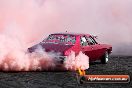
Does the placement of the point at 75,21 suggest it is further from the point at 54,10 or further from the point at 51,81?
the point at 51,81

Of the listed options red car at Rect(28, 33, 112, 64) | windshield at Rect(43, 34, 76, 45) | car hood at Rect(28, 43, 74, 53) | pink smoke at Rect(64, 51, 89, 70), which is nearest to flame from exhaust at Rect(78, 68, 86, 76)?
pink smoke at Rect(64, 51, 89, 70)

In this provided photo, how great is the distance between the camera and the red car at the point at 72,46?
15.6 meters

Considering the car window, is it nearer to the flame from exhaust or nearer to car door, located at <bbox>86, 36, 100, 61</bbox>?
car door, located at <bbox>86, 36, 100, 61</bbox>

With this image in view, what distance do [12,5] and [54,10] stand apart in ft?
8.67

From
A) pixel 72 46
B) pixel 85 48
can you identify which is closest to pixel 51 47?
pixel 72 46

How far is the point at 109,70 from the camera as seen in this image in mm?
16062

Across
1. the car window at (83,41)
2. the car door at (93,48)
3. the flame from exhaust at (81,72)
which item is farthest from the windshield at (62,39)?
the flame from exhaust at (81,72)

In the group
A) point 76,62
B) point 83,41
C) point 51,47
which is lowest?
point 76,62

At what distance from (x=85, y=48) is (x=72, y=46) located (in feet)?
3.53

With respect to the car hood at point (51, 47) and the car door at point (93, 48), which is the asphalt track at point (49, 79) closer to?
the car hood at point (51, 47)

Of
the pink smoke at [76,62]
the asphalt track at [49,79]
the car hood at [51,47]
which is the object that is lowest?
the asphalt track at [49,79]

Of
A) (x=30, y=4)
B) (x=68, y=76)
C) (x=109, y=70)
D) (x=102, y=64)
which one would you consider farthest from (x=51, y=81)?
(x=30, y=4)

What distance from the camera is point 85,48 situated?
55.7 ft

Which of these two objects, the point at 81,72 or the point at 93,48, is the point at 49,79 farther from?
the point at 93,48
